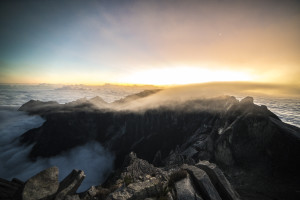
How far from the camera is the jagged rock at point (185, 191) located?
10.5 m

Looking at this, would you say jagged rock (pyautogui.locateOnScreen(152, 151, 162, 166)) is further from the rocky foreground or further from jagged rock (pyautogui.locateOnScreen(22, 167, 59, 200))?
jagged rock (pyautogui.locateOnScreen(22, 167, 59, 200))

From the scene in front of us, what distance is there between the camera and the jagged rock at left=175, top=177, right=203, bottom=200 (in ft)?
34.5

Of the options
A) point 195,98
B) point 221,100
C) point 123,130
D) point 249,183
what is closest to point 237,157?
point 249,183

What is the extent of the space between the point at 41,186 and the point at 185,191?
16209 millimetres

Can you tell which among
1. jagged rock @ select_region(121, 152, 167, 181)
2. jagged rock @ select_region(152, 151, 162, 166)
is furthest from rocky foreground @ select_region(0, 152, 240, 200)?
jagged rock @ select_region(152, 151, 162, 166)

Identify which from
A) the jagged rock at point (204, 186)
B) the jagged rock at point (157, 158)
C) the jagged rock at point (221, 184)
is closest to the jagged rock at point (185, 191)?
the jagged rock at point (204, 186)

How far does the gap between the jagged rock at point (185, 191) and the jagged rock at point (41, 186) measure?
48.6ft

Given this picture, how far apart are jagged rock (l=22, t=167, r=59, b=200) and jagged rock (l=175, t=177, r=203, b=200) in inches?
583

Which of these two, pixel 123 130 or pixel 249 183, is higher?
pixel 249 183

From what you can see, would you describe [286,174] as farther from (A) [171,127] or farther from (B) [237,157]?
(A) [171,127]

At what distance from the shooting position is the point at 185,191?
35.9ft

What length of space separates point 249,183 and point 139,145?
116m

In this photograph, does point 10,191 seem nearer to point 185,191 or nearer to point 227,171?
point 185,191

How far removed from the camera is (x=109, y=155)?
6801 inches
